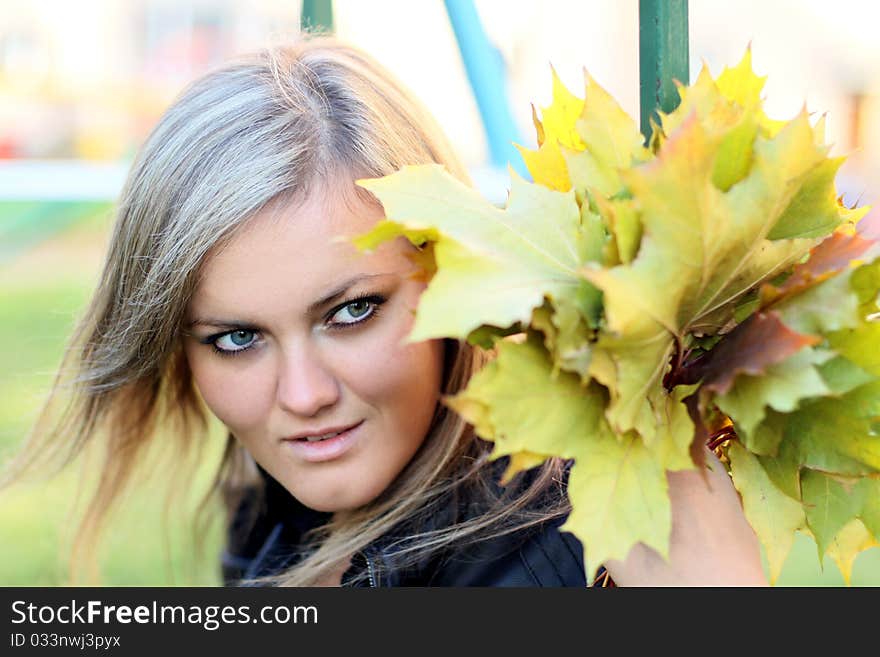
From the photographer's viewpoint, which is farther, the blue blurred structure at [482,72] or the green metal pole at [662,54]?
the blue blurred structure at [482,72]

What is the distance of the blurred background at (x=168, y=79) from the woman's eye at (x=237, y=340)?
1623 millimetres

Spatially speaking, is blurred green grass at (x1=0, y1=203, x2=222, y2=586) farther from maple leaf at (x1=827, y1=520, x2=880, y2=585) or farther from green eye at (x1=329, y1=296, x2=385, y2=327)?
maple leaf at (x1=827, y1=520, x2=880, y2=585)

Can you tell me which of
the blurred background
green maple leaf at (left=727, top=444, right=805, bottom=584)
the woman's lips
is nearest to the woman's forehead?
the woman's lips

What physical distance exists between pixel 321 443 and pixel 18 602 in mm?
320

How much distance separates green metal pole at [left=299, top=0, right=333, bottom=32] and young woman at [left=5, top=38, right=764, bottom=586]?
41 centimetres

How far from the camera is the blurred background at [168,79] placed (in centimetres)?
319

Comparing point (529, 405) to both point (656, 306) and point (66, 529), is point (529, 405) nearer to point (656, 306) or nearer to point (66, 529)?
point (656, 306)

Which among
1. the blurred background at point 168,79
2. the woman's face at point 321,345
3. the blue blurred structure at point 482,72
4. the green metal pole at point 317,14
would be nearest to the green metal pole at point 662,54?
the woman's face at point 321,345

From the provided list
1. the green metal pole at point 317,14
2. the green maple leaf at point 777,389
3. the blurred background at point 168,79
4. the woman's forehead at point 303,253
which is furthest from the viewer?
the blurred background at point 168,79

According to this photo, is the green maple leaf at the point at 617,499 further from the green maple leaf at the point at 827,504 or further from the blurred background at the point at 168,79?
the blurred background at the point at 168,79

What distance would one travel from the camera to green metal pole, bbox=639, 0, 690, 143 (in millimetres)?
842

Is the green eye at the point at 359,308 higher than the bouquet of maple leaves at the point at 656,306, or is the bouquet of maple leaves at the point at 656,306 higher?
the green eye at the point at 359,308

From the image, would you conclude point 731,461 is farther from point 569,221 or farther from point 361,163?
point 361,163

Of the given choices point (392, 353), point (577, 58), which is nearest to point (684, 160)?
point (392, 353)
